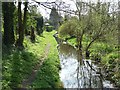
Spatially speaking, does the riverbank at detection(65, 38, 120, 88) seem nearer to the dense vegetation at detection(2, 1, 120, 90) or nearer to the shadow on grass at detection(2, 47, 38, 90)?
the dense vegetation at detection(2, 1, 120, 90)

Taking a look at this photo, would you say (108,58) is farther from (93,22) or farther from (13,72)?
(13,72)

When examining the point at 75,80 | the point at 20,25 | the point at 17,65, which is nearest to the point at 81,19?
the point at 20,25

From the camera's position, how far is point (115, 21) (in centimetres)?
2484

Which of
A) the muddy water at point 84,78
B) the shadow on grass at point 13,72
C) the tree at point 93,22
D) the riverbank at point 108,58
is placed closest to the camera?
the shadow on grass at point 13,72

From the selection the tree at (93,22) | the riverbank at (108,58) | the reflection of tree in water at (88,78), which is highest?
the tree at (93,22)

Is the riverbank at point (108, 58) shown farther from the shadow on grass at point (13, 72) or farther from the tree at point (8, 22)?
the tree at point (8, 22)

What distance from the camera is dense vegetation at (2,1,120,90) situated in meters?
12.4

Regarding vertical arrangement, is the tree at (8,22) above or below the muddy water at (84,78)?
above

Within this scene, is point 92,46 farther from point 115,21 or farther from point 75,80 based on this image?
point 75,80

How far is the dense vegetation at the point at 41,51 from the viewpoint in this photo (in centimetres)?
1238

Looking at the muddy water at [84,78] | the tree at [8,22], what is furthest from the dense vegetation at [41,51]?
the muddy water at [84,78]

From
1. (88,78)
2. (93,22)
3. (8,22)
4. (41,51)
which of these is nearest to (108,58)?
(88,78)

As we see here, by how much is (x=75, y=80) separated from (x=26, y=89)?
250 inches

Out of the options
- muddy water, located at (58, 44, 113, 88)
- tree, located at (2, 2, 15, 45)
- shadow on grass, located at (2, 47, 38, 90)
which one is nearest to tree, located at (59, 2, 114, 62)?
muddy water, located at (58, 44, 113, 88)
